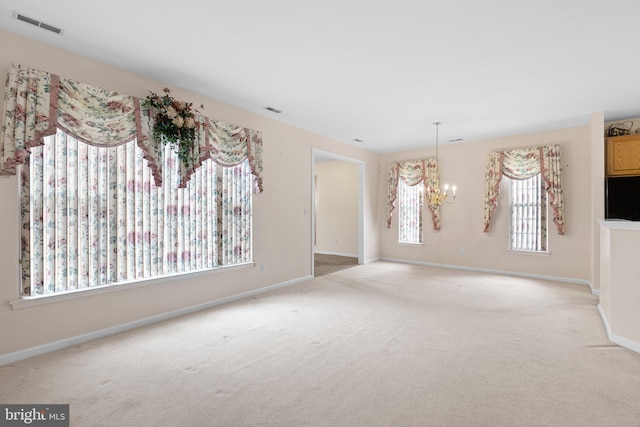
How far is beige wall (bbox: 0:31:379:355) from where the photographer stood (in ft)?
8.70

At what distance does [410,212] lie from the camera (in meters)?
7.52

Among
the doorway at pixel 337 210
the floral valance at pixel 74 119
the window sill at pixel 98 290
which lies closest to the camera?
the floral valance at pixel 74 119

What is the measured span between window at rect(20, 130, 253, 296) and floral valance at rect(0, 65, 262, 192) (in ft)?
0.52

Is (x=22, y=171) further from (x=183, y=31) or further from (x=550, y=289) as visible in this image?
(x=550, y=289)

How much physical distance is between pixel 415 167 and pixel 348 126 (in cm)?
251

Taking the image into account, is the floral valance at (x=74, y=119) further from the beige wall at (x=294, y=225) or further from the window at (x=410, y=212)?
the window at (x=410, y=212)

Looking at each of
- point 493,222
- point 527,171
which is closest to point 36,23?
point 527,171

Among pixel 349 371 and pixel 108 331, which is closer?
pixel 349 371

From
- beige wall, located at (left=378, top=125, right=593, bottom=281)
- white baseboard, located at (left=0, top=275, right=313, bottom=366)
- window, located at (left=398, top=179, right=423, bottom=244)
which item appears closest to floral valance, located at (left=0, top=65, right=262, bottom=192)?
white baseboard, located at (left=0, top=275, right=313, bottom=366)

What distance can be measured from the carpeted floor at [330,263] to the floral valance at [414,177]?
139 cm

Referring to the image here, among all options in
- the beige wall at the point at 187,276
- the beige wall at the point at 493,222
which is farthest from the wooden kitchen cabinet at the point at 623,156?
the beige wall at the point at 187,276

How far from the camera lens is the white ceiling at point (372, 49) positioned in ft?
7.70

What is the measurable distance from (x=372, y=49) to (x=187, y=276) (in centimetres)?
327

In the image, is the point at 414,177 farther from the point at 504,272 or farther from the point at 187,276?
the point at 187,276
